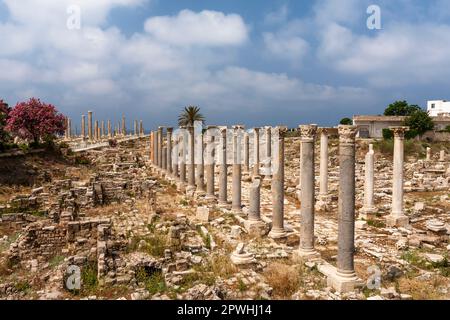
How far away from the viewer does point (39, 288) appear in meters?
8.86

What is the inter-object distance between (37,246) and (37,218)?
5111 millimetres

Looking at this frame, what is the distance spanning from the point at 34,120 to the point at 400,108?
202 ft

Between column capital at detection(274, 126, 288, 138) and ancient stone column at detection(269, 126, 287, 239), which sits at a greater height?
column capital at detection(274, 126, 288, 138)

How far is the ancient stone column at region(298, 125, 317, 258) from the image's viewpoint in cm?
1060

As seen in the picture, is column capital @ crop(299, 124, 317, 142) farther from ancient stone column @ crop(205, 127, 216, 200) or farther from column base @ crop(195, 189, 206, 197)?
column base @ crop(195, 189, 206, 197)

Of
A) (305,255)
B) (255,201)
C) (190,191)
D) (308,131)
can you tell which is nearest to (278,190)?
(255,201)

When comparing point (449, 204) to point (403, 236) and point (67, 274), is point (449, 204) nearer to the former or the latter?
point (403, 236)

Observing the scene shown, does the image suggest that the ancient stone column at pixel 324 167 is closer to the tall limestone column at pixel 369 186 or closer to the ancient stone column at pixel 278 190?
the tall limestone column at pixel 369 186

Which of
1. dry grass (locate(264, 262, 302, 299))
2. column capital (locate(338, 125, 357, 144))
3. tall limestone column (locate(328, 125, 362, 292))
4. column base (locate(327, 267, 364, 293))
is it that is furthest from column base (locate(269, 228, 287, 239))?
column capital (locate(338, 125, 357, 144))

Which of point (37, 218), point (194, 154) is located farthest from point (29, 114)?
point (37, 218)

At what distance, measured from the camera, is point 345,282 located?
859cm

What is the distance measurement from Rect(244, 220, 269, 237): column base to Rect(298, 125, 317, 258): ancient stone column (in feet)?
9.85

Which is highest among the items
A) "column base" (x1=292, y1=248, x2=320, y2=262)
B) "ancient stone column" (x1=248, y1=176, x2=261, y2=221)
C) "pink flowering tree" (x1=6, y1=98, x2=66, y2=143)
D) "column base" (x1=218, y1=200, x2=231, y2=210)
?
"pink flowering tree" (x1=6, y1=98, x2=66, y2=143)

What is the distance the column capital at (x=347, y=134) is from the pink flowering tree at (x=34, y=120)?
30.3 m
